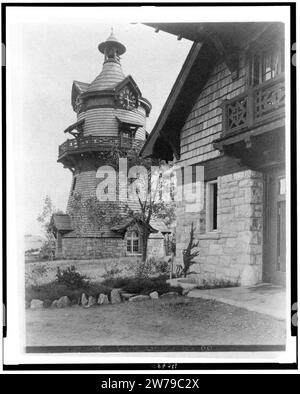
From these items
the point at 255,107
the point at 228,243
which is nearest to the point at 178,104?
the point at 255,107

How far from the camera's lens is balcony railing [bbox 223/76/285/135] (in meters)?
5.04

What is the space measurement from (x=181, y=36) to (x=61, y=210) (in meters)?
2.73

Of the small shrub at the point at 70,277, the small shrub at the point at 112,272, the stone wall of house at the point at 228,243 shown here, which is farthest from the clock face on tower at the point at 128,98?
the small shrub at the point at 70,277

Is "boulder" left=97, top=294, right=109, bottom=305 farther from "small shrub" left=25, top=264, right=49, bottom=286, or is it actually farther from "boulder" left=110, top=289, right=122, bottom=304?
"small shrub" left=25, top=264, right=49, bottom=286

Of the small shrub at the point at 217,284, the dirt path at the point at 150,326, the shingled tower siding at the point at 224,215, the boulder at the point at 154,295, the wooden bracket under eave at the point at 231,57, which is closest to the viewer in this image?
the dirt path at the point at 150,326

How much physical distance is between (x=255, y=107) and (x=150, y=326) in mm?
3309

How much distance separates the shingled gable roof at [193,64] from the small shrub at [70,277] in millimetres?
1854

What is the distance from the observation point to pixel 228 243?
546 centimetres

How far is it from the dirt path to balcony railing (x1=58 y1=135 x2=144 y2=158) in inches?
80.7

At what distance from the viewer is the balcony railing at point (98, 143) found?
4.92m

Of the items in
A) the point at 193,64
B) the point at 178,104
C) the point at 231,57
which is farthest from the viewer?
the point at 178,104

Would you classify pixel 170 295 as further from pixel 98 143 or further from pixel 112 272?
pixel 98 143

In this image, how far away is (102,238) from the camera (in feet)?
16.9

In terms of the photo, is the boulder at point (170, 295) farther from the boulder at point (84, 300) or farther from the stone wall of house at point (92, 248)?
the boulder at point (84, 300)
